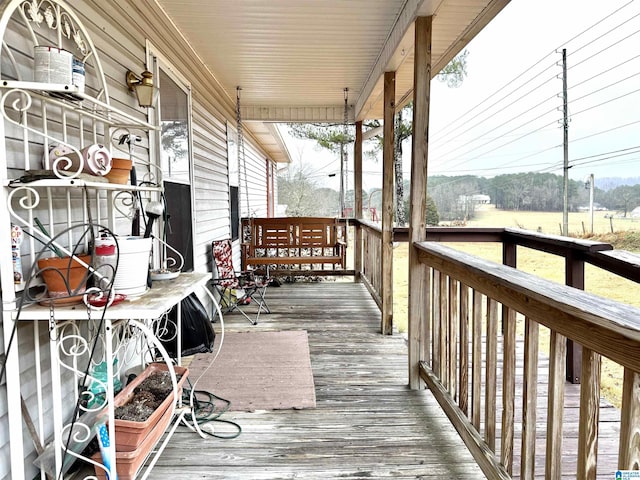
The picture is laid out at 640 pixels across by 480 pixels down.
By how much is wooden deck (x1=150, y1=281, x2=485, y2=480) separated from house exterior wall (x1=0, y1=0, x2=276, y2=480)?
73cm

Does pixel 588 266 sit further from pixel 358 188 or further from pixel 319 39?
pixel 358 188

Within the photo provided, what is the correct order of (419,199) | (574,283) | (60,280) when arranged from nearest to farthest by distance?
(60,280) → (574,283) → (419,199)

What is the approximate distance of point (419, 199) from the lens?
2777 millimetres

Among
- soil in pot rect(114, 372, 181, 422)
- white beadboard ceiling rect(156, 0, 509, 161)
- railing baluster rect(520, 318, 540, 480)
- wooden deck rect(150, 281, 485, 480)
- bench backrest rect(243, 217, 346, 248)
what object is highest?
white beadboard ceiling rect(156, 0, 509, 161)

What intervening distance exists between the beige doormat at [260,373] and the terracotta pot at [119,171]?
1441mm

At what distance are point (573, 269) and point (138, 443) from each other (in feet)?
8.31

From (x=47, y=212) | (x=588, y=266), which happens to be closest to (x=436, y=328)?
(x=588, y=266)

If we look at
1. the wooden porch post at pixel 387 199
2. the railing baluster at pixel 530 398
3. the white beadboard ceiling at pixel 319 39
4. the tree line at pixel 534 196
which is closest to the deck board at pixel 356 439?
the railing baluster at pixel 530 398

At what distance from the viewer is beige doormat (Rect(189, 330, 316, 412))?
2.64 meters

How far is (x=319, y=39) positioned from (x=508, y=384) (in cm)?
316

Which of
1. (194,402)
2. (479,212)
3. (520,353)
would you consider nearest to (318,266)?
(479,212)

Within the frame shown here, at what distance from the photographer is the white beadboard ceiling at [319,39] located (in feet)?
9.98

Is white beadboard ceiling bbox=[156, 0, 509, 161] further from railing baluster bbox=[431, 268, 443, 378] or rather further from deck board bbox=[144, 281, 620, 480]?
deck board bbox=[144, 281, 620, 480]


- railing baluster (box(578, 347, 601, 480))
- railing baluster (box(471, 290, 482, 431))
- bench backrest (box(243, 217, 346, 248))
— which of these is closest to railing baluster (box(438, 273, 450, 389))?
railing baluster (box(471, 290, 482, 431))
